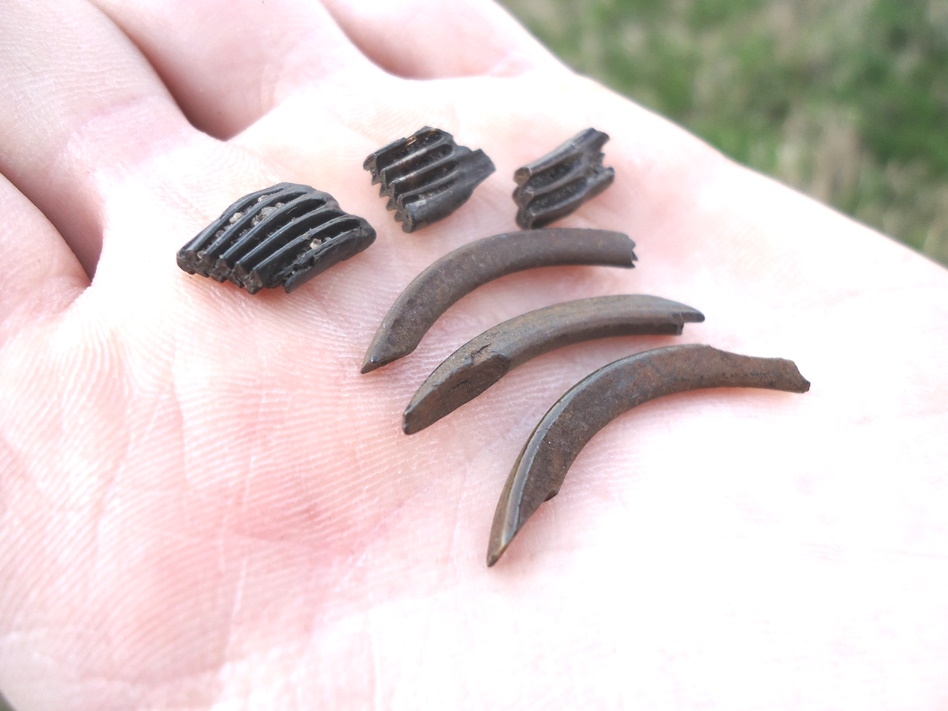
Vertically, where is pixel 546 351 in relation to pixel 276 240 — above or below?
below

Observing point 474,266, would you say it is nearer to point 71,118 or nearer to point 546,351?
point 546,351

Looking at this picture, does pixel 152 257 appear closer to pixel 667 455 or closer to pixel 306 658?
pixel 306 658

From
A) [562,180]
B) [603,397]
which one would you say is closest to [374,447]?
[603,397]

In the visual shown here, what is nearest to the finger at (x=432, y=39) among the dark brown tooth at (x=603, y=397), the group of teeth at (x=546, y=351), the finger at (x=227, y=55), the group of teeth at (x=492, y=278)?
the finger at (x=227, y=55)

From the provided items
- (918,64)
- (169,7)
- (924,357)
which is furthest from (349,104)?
(918,64)

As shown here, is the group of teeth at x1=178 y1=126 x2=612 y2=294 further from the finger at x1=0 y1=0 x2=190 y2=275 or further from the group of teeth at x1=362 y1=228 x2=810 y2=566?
the finger at x1=0 y1=0 x2=190 y2=275

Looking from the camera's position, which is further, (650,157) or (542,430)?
(650,157)

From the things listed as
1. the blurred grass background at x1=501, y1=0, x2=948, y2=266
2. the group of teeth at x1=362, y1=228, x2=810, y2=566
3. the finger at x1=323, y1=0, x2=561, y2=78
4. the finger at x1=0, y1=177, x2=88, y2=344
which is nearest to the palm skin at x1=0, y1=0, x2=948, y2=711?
the finger at x1=0, y1=177, x2=88, y2=344
